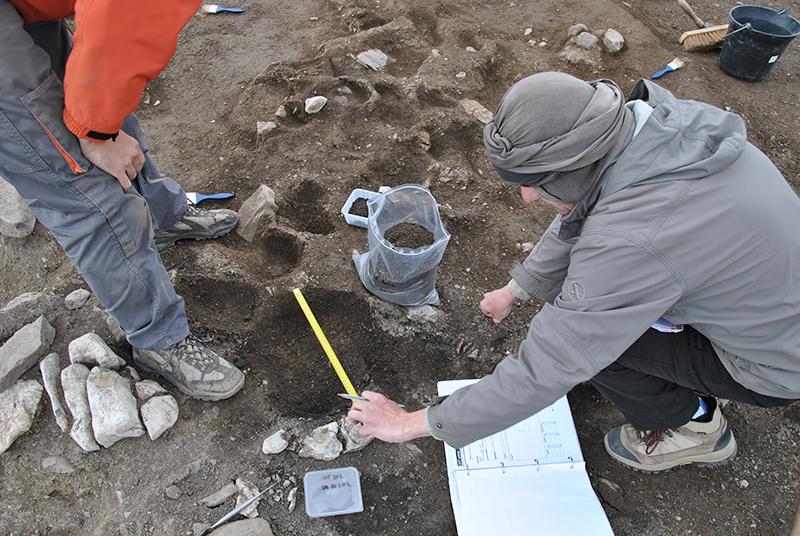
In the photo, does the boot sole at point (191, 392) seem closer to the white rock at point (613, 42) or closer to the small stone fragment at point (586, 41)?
the small stone fragment at point (586, 41)

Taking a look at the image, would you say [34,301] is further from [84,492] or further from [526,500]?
[526,500]

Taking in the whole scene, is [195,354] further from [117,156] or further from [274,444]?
[117,156]

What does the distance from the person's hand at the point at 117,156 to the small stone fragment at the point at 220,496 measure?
3.76ft

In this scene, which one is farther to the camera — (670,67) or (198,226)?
(670,67)

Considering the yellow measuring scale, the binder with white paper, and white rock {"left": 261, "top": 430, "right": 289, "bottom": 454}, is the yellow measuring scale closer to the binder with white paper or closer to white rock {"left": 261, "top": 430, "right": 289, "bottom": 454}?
white rock {"left": 261, "top": 430, "right": 289, "bottom": 454}

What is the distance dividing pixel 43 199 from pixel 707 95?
13.9 feet

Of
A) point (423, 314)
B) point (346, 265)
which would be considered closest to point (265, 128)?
point (346, 265)

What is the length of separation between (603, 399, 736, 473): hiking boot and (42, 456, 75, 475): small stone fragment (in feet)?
7.04

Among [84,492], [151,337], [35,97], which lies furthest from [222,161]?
[84,492]

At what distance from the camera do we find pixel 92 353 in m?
2.28

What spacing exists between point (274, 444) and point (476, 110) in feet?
8.29

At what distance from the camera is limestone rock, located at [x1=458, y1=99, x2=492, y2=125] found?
364 centimetres

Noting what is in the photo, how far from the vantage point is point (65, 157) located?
5.66 feet

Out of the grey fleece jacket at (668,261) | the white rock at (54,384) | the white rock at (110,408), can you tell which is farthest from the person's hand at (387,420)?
the white rock at (54,384)
